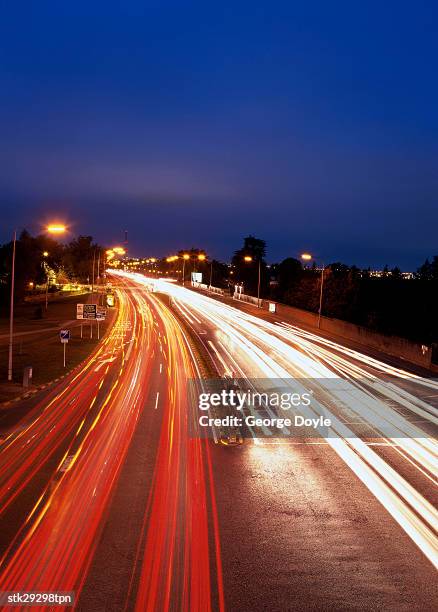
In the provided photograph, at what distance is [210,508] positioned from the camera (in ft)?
45.1

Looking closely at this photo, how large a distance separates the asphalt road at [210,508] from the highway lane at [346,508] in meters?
0.05

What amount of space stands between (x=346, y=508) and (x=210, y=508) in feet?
11.4

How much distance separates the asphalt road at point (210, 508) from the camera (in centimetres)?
1015

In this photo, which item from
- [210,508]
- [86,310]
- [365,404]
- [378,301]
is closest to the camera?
[210,508]

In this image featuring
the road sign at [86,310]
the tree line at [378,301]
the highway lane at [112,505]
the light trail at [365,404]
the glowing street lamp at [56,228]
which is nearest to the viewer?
the highway lane at [112,505]

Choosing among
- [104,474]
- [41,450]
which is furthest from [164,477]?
[41,450]

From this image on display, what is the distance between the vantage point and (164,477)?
15883mm

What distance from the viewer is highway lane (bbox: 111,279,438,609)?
10320 mm

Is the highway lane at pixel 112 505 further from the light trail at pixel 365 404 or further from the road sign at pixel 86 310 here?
the road sign at pixel 86 310

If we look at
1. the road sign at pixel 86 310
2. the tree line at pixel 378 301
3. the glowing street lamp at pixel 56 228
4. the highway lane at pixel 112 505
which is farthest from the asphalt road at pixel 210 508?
the tree line at pixel 378 301

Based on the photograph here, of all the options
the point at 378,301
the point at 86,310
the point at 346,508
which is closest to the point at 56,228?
the point at 86,310

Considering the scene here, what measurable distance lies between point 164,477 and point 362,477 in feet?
19.2

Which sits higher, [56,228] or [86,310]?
[56,228]

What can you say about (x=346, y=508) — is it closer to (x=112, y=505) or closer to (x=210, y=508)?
(x=210, y=508)
